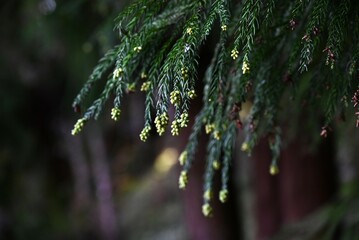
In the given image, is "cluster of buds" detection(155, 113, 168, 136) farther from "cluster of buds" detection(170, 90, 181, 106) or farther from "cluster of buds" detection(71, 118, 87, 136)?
"cluster of buds" detection(71, 118, 87, 136)

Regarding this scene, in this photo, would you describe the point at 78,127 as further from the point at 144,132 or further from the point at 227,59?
the point at 227,59

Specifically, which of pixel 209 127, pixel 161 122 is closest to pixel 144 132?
pixel 161 122

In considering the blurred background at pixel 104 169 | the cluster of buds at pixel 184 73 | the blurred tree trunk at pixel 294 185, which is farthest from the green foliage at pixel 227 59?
the blurred tree trunk at pixel 294 185

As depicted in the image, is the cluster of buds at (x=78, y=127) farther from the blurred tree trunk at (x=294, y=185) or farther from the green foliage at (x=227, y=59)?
the blurred tree trunk at (x=294, y=185)

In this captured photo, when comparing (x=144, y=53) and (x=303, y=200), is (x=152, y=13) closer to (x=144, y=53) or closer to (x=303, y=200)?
(x=144, y=53)

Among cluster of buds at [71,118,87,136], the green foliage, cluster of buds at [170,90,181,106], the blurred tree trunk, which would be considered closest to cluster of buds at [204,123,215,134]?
the green foliage
